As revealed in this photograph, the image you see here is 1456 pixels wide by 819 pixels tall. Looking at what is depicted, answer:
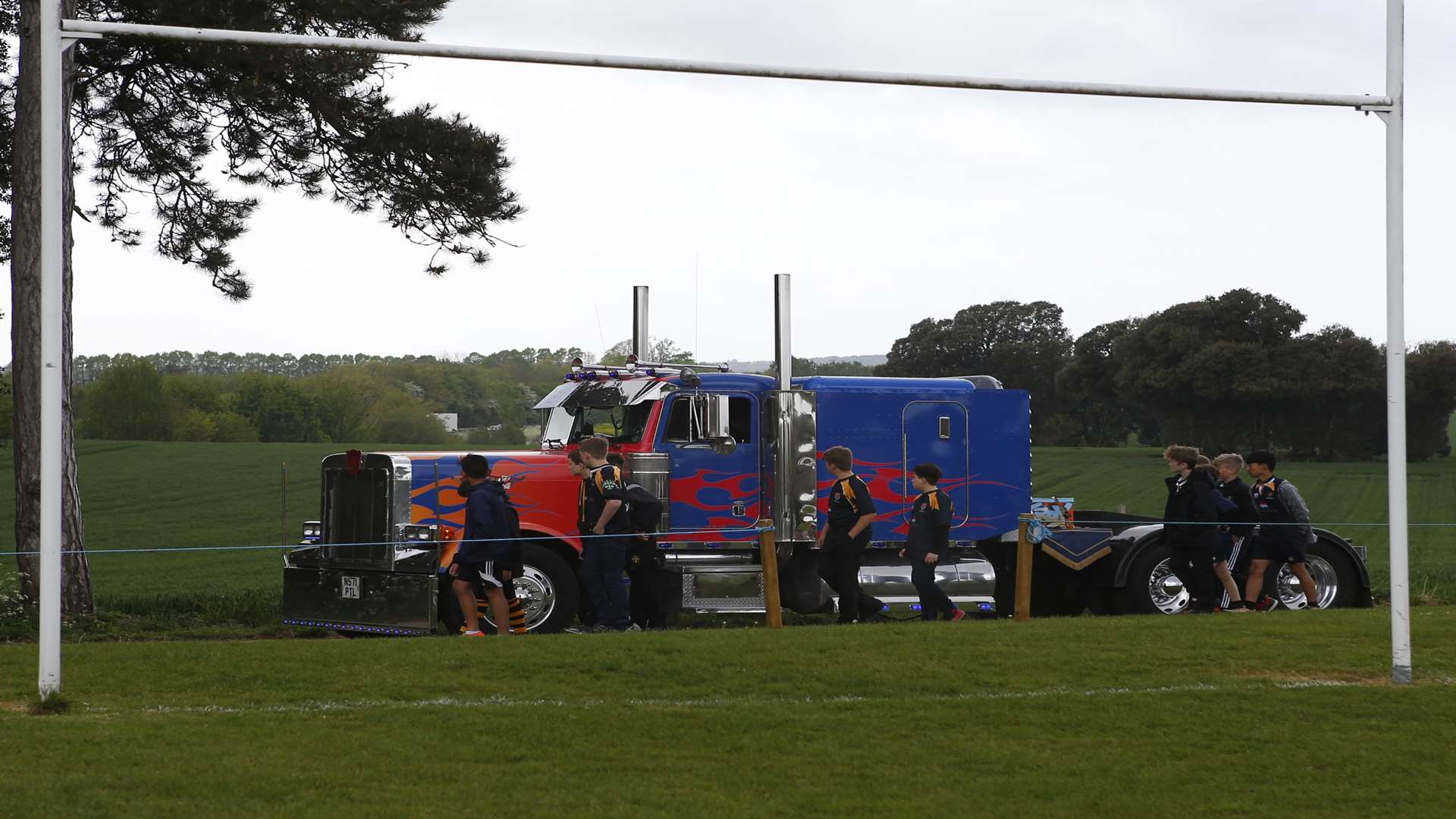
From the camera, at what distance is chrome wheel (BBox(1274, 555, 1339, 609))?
51.1ft

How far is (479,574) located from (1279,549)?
7607 millimetres

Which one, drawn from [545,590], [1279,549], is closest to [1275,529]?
[1279,549]

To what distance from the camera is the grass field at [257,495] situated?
32.4 metres

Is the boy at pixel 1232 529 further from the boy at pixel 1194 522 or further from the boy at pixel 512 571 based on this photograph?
the boy at pixel 512 571

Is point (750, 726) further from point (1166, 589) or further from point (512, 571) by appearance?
point (1166, 589)

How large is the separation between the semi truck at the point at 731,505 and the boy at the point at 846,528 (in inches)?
18.1

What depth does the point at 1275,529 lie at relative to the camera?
1487cm

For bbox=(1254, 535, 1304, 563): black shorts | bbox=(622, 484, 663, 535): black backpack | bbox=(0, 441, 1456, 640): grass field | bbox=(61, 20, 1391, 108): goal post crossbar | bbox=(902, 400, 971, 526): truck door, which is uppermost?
bbox=(61, 20, 1391, 108): goal post crossbar

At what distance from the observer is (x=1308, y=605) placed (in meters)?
15.4

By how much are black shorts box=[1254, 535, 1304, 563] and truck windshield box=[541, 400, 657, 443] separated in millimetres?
5968

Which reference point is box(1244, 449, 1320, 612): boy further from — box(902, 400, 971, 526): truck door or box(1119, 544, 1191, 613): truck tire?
box(902, 400, 971, 526): truck door

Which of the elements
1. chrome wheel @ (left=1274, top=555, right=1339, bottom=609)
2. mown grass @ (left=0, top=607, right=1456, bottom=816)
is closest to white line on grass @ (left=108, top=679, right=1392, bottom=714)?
mown grass @ (left=0, top=607, right=1456, bottom=816)

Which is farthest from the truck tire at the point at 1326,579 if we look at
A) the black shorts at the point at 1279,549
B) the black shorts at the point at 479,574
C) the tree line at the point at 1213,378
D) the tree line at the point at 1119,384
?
the tree line at the point at 1213,378

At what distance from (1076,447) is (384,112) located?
3406 centimetres
